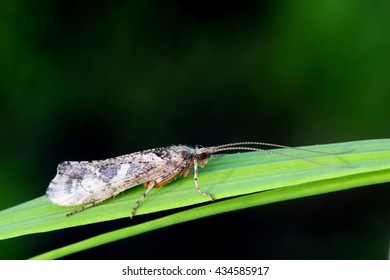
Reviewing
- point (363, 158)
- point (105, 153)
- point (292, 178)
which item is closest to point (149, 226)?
point (292, 178)

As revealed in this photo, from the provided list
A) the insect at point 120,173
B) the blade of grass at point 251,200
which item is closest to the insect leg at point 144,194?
the insect at point 120,173

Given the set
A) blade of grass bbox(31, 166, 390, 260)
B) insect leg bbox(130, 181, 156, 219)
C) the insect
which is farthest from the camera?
the insect

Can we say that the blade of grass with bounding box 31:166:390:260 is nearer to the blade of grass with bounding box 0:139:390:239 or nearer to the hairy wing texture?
the blade of grass with bounding box 0:139:390:239

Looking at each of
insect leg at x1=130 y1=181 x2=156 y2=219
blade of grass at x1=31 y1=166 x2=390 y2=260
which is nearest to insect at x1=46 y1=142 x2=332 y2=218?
insect leg at x1=130 y1=181 x2=156 y2=219

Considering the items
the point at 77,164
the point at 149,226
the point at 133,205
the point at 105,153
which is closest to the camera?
the point at 149,226

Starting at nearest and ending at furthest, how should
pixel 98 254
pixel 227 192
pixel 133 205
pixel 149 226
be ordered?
pixel 149 226, pixel 227 192, pixel 133 205, pixel 98 254

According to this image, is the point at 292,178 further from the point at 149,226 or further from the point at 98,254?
the point at 98,254

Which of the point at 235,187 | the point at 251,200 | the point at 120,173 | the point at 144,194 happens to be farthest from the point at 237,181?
the point at 120,173

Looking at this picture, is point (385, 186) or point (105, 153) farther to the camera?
point (105, 153)
